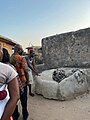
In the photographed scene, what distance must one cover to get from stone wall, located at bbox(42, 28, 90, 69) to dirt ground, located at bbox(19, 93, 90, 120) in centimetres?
152

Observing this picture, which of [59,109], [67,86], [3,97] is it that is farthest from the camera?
[67,86]

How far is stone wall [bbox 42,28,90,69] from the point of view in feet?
23.3

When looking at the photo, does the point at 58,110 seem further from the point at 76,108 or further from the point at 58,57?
the point at 58,57

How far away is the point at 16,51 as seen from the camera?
4457mm

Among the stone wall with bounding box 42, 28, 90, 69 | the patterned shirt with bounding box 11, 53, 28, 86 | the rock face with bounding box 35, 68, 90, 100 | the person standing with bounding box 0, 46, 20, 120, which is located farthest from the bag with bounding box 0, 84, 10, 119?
the stone wall with bounding box 42, 28, 90, 69

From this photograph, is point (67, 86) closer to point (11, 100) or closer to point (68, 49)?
point (68, 49)

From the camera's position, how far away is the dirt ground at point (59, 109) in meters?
4.83

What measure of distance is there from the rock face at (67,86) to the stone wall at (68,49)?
0.78 m

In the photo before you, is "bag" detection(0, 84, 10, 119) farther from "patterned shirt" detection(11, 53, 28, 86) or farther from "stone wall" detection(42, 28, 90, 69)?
"stone wall" detection(42, 28, 90, 69)

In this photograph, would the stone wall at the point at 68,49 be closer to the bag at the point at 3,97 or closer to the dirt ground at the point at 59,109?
the dirt ground at the point at 59,109

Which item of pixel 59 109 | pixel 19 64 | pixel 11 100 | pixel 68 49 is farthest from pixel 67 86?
pixel 11 100

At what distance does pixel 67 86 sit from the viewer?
6051mm

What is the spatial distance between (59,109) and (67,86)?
87 cm

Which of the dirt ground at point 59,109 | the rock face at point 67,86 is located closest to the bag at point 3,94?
the dirt ground at point 59,109
